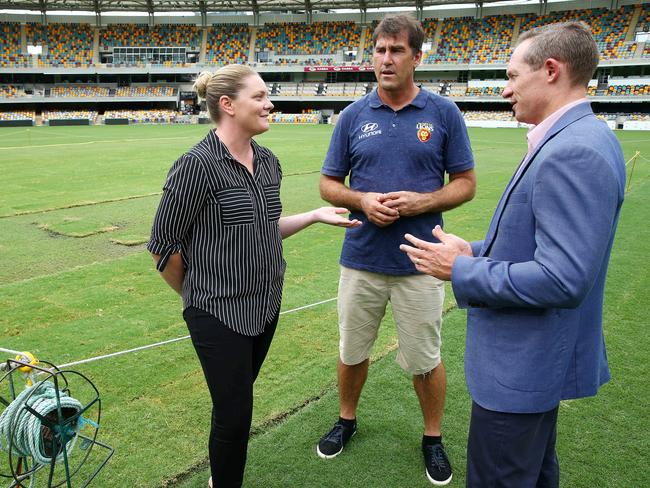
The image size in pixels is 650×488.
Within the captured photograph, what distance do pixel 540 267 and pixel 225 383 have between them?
160 cm

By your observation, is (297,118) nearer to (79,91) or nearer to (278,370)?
(79,91)

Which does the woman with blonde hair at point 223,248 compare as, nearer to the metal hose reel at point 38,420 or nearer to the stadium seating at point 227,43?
the metal hose reel at point 38,420

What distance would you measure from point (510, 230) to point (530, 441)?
80 cm

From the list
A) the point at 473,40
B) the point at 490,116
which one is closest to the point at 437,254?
the point at 490,116

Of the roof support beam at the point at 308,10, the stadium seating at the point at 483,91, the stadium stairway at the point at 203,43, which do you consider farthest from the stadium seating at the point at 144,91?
the stadium seating at the point at 483,91

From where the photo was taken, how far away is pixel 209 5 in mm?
56438

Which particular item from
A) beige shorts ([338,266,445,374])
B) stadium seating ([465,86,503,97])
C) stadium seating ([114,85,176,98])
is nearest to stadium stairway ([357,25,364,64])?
stadium seating ([465,86,503,97])

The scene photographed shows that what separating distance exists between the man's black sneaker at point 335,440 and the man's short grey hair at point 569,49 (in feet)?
8.34

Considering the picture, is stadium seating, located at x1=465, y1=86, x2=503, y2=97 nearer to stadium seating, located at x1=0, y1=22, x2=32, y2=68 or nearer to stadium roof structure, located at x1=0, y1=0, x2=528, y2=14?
stadium roof structure, located at x1=0, y1=0, x2=528, y2=14

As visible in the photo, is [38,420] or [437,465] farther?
[437,465]

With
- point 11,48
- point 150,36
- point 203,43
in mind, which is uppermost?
point 150,36

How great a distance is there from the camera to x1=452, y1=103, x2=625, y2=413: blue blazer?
1.77 metres

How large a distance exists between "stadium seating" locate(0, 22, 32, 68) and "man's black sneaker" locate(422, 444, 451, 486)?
62721mm

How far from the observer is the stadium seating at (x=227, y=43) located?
60.9m
